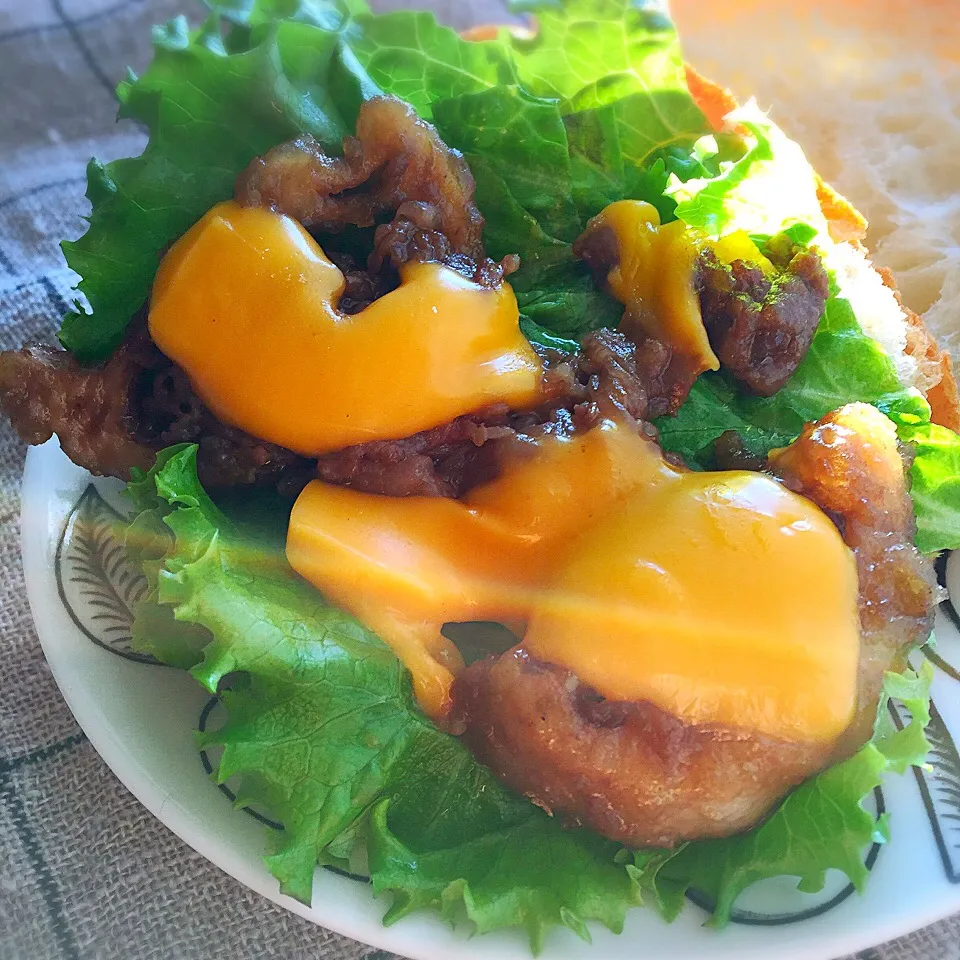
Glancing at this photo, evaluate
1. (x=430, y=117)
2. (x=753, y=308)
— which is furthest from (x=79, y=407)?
(x=753, y=308)

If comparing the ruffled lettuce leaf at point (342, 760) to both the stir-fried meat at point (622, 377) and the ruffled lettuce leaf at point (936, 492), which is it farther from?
the ruffled lettuce leaf at point (936, 492)

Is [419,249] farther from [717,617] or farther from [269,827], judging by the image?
[269,827]

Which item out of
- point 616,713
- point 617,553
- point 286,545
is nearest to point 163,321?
point 286,545

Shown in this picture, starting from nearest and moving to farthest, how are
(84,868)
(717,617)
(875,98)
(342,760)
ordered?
(717,617), (342,760), (84,868), (875,98)

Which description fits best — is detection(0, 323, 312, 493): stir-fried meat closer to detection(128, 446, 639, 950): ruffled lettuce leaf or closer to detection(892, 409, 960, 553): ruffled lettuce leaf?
detection(128, 446, 639, 950): ruffled lettuce leaf

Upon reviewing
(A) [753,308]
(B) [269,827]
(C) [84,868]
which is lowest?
(C) [84,868]

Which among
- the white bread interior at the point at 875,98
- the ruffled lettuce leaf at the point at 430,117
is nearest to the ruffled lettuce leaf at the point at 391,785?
the ruffled lettuce leaf at the point at 430,117
